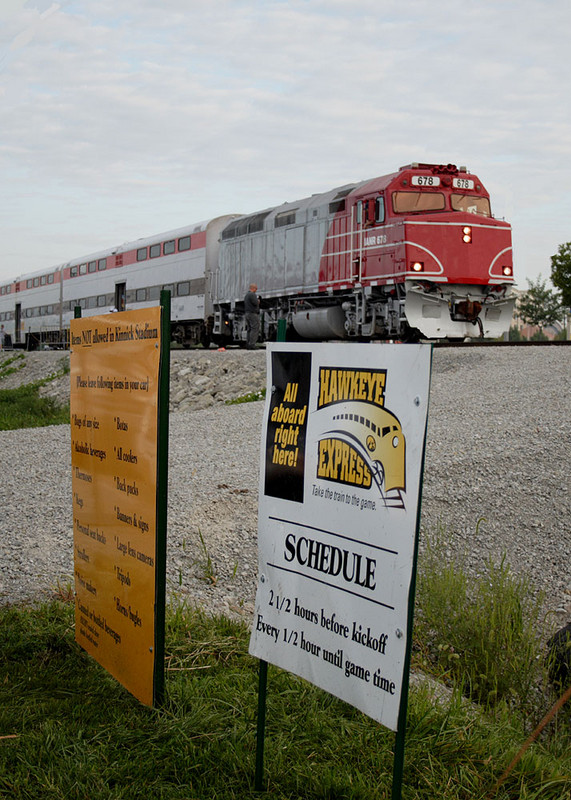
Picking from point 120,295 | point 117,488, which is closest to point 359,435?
point 117,488

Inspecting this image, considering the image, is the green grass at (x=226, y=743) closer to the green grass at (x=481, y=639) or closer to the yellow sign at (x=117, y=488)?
the yellow sign at (x=117, y=488)

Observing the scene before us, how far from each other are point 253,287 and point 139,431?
1546 centimetres

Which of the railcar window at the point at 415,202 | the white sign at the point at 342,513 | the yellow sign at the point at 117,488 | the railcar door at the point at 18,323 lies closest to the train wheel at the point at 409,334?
the railcar window at the point at 415,202

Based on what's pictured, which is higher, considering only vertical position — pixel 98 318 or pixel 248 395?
pixel 98 318

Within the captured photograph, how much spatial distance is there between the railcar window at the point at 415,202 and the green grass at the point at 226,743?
13059 millimetres

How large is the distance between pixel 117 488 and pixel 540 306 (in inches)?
1883

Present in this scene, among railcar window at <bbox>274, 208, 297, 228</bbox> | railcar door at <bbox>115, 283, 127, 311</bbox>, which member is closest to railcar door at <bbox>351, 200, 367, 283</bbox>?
railcar window at <bbox>274, 208, 297, 228</bbox>

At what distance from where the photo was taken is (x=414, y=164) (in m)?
15.8

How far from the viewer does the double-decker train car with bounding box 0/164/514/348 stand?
49.3ft

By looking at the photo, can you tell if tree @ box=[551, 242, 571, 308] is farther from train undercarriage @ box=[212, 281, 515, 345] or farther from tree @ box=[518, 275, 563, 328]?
train undercarriage @ box=[212, 281, 515, 345]

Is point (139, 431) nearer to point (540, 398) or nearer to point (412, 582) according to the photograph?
point (412, 582)

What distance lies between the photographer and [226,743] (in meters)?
3.13

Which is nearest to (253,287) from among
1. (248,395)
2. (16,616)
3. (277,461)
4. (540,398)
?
(248,395)

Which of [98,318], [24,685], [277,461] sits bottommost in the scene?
[24,685]
